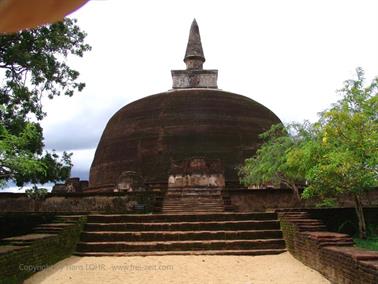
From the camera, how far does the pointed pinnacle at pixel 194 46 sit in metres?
25.7

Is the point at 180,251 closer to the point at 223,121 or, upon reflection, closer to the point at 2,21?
the point at 2,21

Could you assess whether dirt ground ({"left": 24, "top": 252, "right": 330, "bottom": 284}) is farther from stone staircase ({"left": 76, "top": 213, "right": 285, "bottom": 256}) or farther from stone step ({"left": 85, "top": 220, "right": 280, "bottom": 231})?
stone step ({"left": 85, "top": 220, "right": 280, "bottom": 231})

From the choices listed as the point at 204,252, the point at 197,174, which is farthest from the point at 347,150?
the point at 197,174

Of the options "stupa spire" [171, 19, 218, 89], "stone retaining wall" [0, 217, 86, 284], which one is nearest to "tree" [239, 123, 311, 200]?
"stone retaining wall" [0, 217, 86, 284]

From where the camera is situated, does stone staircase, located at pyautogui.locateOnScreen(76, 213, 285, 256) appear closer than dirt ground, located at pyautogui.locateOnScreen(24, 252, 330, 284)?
No

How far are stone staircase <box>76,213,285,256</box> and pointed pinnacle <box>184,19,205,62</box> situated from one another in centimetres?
1758

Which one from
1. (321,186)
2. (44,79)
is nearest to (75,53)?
(44,79)

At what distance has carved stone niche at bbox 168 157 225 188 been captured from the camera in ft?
46.1

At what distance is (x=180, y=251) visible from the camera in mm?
8055

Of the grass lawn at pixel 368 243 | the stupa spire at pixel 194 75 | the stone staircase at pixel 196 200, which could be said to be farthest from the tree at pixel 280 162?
the stupa spire at pixel 194 75

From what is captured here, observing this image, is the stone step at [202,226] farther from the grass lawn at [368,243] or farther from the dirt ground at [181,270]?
the grass lawn at [368,243]

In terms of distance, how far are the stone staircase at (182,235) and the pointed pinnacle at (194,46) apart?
17.6 m

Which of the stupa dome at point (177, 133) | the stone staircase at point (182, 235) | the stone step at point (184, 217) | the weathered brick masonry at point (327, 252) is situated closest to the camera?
the weathered brick masonry at point (327, 252)

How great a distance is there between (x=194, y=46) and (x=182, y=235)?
63.0ft
